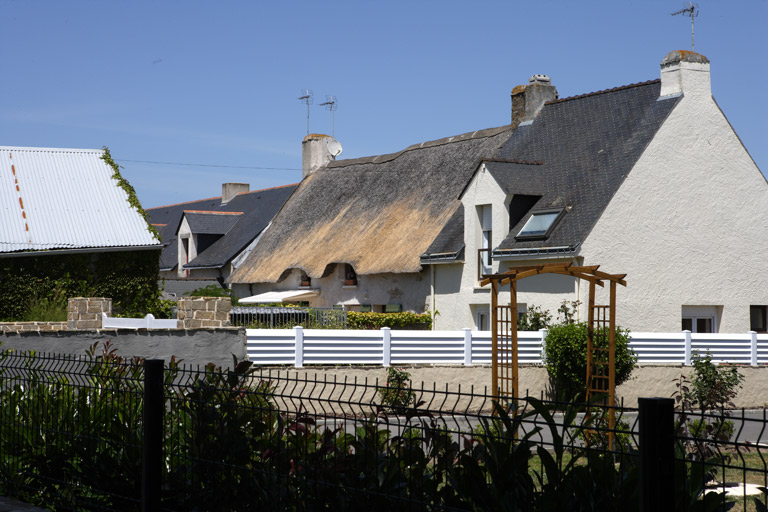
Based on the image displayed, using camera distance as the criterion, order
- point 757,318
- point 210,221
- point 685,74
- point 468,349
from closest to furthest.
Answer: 1. point 468,349
2. point 685,74
3. point 757,318
4. point 210,221

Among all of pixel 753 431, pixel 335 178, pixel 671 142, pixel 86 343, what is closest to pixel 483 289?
pixel 671 142

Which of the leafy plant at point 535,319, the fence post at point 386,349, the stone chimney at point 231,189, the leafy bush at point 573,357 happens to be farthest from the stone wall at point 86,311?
the stone chimney at point 231,189

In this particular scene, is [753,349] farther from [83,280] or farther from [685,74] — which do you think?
[83,280]

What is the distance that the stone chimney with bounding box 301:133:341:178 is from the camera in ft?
126

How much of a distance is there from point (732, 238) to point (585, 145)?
4515 millimetres

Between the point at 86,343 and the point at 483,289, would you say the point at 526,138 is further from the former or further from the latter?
the point at 86,343

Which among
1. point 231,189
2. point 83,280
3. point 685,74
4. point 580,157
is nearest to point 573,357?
point 580,157

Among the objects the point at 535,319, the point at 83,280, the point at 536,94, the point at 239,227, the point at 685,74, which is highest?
the point at 536,94

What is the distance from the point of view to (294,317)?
26344 millimetres

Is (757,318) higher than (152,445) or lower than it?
higher

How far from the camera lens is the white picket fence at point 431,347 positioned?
1655cm

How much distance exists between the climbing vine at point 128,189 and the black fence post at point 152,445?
19.4 metres

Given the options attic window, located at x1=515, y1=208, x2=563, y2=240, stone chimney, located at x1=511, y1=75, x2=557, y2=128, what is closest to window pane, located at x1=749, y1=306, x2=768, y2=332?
attic window, located at x1=515, y1=208, x2=563, y2=240

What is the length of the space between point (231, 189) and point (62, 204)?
22601 millimetres
